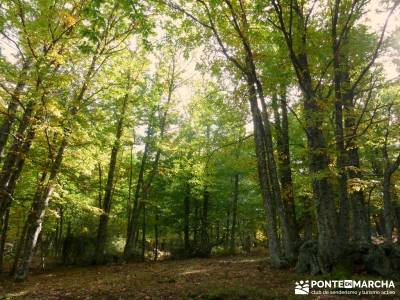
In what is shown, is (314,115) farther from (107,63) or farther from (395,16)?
(107,63)

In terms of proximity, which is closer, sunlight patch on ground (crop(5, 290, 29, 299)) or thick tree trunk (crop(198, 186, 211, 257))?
sunlight patch on ground (crop(5, 290, 29, 299))

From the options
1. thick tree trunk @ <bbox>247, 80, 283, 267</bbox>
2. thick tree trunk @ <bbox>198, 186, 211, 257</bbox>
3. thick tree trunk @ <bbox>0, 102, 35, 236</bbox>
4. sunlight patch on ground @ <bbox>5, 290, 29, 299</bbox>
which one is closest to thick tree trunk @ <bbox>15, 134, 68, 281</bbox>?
thick tree trunk @ <bbox>0, 102, 35, 236</bbox>

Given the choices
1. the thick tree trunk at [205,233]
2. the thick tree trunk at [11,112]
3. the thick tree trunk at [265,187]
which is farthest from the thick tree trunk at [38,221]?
the thick tree trunk at [205,233]

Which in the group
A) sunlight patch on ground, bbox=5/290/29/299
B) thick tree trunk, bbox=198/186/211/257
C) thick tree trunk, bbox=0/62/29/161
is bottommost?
sunlight patch on ground, bbox=5/290/29/299

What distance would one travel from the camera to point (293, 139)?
709 inches

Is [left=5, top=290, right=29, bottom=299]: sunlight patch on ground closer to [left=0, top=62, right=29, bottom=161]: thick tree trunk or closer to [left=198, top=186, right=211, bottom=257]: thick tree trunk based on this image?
[left=0, top=62, right=29, bottom=161]: thick tree trunk

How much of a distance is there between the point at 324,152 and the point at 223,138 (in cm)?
525

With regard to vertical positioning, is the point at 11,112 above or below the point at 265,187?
above

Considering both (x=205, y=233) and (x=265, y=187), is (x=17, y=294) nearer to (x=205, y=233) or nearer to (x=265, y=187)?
(x=265, y=187)

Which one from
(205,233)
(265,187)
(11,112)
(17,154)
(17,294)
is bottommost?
(17,294)

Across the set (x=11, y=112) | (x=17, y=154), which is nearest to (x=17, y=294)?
(x=17, y=154)

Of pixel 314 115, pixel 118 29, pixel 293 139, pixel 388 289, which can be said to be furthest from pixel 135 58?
pixel 388 289

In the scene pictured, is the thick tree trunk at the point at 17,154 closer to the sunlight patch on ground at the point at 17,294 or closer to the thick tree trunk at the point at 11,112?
the thick tree trunk at the point at 11,112

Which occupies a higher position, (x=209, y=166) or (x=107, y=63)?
→ (x=107, y=63)
